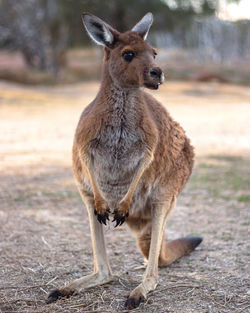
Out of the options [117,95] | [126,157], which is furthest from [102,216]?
[117,95]

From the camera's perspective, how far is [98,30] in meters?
3.16

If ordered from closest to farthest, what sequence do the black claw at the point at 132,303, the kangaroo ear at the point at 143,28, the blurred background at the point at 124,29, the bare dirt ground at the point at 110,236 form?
the black claw at the point at 132,303, the bare dirt ground at the point at 110,236, the kangaroo ear at the point at 143,28, the blurred background at the point at 124,29

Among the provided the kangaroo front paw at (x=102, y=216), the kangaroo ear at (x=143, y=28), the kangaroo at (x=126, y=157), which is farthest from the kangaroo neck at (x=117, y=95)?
the kangaroo front paw at (x=102, y=216)

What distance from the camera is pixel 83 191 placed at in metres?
3.26

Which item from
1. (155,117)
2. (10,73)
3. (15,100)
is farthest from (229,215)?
(10,73)

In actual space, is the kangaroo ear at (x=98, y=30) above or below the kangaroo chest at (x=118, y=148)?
above

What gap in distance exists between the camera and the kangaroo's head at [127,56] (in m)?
3.04

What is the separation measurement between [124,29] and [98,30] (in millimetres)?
20546

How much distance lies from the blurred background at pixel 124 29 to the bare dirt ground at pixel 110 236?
12.6m

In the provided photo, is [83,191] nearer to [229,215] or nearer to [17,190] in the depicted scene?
[229,215]

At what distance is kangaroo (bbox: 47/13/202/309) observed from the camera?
3035mm

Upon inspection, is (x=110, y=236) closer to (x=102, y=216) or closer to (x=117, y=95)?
(x=102, y=216)

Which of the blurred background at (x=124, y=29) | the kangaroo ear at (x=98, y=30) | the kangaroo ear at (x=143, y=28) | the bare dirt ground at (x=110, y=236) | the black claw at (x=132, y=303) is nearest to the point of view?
the black claw at (x=132, y=303)

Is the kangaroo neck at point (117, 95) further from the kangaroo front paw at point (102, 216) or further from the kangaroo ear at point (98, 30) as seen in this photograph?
the kangaroo front paw at point (102, 216)
